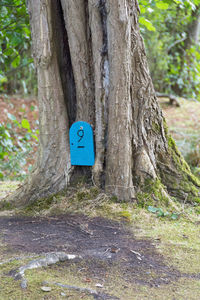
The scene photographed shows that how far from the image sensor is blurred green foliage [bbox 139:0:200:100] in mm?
14078

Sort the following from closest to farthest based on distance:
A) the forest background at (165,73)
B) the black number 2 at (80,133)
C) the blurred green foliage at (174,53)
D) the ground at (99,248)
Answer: the ground at (99,248) → the black number 2 at (80,133) → the forest background at (165,73) → the blurred green foliage at (174,53)

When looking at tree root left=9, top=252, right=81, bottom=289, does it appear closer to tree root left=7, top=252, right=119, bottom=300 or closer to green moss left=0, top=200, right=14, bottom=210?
tree root left=7, top=252, right=119, bottom=300

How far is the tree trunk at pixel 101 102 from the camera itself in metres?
3.77

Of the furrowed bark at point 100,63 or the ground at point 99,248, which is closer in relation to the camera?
the ground at point 99,248

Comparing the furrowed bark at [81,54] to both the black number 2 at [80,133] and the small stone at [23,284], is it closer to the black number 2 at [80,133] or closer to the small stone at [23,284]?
the black number 2 at [80,133]

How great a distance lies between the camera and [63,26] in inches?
167

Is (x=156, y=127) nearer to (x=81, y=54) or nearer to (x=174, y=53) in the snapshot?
(x=81, y=54)

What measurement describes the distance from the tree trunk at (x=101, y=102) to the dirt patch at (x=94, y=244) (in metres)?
0.51

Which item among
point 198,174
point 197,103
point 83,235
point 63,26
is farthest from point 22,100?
point 83,235

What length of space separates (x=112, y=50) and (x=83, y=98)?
65 cm

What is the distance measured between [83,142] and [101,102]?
0.49 metres

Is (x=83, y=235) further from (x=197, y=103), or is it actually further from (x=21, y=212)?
(x=197, y=103)

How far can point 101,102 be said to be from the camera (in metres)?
3.89

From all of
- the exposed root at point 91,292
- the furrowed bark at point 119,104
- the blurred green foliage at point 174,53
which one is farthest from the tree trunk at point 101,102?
the blurred green foliage at point 174,53
